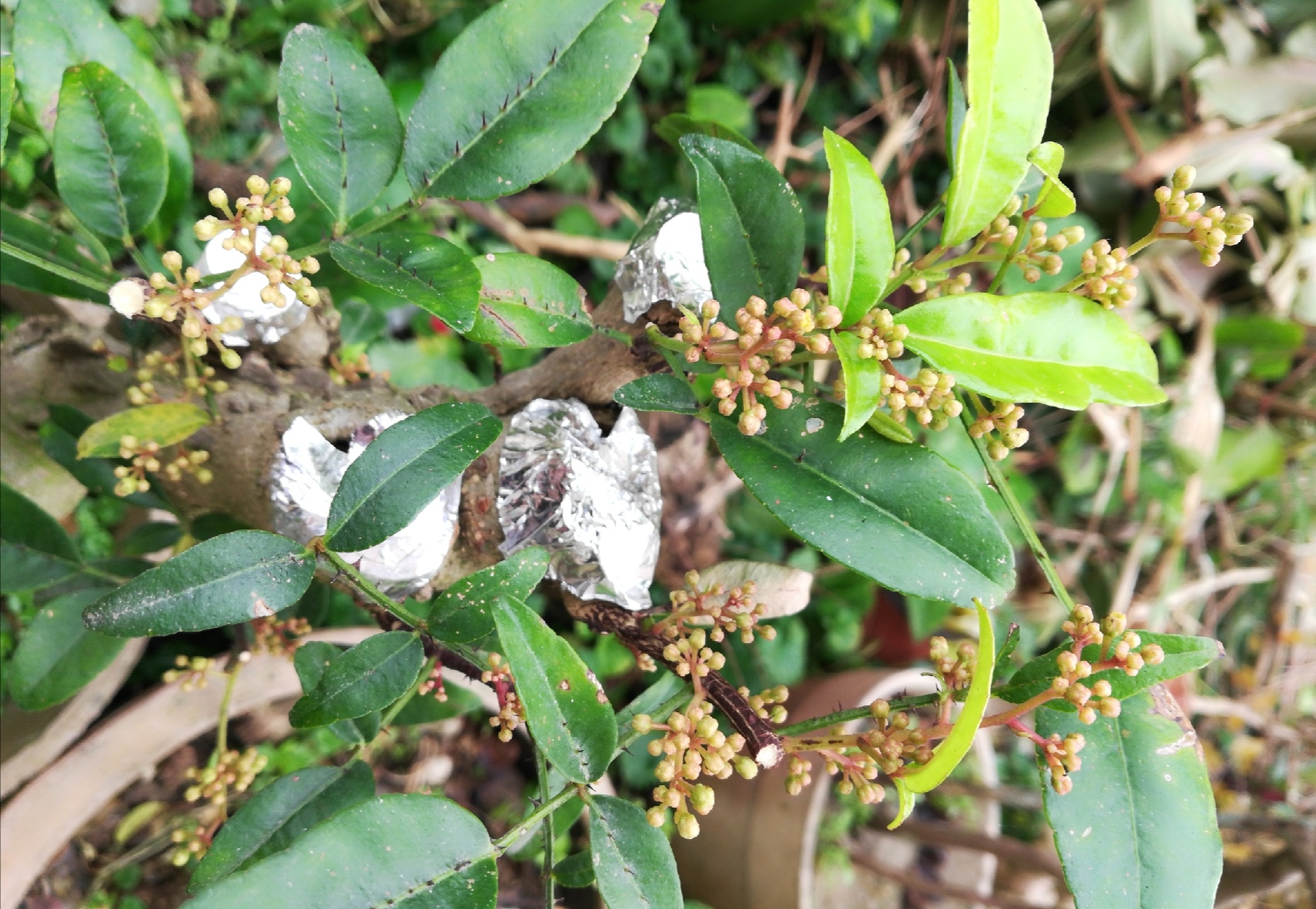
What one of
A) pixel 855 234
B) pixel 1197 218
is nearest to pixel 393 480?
pixel 855 234

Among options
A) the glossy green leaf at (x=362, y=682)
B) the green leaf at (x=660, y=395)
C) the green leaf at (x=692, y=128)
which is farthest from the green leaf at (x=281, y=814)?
the green leaf at (x=692, y=128)

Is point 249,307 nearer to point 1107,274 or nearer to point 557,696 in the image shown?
point 557,696

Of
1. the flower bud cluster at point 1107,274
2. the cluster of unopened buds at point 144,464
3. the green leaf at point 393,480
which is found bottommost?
the cluster of unopened buds at point 144,464

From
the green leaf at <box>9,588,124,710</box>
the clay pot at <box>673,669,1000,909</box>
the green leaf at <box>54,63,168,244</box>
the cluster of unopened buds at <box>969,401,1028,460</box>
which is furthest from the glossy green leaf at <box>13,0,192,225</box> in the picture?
the clay pot at <box>673,669,1000,909</box>

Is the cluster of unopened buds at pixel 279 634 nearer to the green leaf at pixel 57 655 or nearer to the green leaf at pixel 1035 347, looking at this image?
the green leaf at pixel 57 655

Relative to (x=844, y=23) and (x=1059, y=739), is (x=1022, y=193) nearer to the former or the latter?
(x=1059, y=739)
